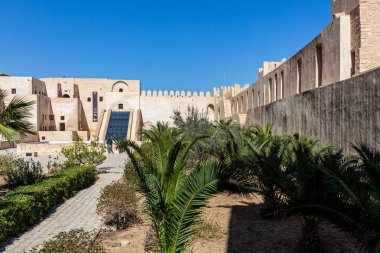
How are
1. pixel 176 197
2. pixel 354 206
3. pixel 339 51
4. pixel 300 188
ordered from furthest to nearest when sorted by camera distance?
pixel 339 51 → pixel 300 188 → pixel 176 197 → pixel 354 206

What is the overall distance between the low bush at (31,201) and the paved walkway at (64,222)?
169 millimetres

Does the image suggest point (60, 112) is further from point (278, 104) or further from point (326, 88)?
point (326, 88)

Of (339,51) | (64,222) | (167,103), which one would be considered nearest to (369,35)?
(339,51)

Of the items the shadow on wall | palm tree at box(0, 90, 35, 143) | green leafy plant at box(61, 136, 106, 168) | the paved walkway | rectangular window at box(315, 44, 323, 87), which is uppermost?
rectangular window at box(315, 44, 323, 87)

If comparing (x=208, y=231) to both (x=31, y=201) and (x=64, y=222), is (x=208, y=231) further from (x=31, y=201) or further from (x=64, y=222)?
(x=31, y=201)

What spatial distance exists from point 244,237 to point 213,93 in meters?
34.8

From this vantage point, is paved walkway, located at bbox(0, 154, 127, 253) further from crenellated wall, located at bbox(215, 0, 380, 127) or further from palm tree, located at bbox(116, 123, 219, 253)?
crenellated wall, located at bbox(215, 0, 380, 127)

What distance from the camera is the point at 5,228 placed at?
5.48 m

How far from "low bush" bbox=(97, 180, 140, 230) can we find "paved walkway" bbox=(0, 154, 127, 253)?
348 millimetres

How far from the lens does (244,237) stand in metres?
5.64

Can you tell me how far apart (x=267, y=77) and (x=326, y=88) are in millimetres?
10176

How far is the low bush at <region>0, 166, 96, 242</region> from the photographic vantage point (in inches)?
223

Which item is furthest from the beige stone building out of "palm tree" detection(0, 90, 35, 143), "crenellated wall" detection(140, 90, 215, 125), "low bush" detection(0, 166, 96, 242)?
"palm tree" detection(0, 90, 35, 143)

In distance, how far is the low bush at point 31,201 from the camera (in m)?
5.67
